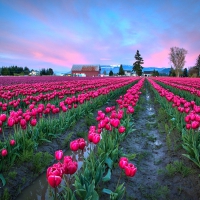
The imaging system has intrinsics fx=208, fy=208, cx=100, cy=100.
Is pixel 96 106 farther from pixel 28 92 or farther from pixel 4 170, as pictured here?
pixel 4 170

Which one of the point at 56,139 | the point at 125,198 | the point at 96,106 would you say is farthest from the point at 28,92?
the point at 125,198

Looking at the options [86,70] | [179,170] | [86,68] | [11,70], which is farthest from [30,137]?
[86,68]

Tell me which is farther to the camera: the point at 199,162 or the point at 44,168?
the point at 44,168

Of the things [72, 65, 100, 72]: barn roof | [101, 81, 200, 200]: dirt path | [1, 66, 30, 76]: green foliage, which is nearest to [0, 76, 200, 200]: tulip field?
[101, 81, 200, 200]: dirt path

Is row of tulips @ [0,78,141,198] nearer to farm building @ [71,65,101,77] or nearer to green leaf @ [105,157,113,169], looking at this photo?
green leaf @ [105,157,113,169]

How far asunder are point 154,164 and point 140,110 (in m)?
5.66

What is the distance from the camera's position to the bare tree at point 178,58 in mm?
80562

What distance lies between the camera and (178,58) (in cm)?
8181

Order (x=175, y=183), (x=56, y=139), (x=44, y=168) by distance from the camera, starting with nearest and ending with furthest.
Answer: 1. (x=175, y=183)
2. (x=44, y=168)
3. (x=56, y=139)

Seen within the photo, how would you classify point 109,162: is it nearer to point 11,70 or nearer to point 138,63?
point 11,70

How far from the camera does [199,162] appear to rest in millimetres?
3199

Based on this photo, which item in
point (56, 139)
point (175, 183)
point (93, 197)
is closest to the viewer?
point (93, 197)

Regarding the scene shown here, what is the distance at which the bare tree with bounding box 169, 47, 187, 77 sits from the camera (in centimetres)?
8056

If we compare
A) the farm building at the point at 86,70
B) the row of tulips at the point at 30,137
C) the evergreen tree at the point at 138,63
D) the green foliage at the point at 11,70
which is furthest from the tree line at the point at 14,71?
the row of tulips at the point at 30,137
